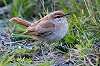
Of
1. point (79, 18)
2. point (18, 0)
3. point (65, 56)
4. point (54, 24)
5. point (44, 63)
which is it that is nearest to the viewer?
point (44, 63)

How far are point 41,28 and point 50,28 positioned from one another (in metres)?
0.22

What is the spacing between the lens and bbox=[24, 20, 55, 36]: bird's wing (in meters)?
6.90

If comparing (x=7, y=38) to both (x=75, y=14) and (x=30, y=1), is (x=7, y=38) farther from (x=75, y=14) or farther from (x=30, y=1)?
(x=30, y=1)

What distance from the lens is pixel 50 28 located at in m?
6.90

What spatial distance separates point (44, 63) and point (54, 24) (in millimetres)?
1284

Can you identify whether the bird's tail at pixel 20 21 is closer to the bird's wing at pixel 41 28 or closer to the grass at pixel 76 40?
the grass at pixel 76 40

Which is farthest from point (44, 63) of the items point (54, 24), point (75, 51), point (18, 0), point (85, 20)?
point (18, 0)

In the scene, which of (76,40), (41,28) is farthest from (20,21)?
(76,40)

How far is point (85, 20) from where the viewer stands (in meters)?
7.31

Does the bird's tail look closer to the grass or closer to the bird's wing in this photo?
the grass

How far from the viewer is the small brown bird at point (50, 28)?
6790 mm

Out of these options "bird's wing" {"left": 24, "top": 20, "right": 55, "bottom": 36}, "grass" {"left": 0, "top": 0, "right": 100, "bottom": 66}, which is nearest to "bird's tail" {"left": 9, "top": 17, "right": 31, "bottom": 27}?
"grass" {"left": 0, "top": 0, "right": 100, "bottom": 66}

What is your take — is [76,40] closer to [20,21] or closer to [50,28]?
[50,28]

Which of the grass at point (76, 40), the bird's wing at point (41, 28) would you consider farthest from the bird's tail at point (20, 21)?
the bird's wing at point (41, 28)
